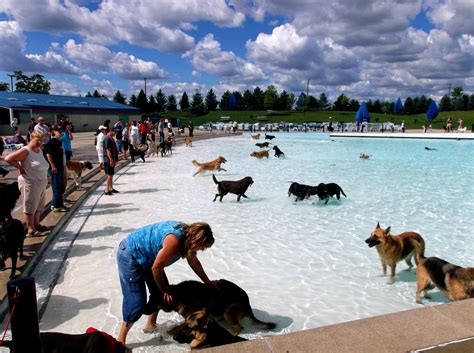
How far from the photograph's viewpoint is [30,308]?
1.90 meters

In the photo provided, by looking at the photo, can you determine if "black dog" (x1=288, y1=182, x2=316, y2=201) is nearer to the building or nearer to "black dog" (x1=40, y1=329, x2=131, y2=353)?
"black dog" (x1=40, y1=329, x2=131, y2=353)

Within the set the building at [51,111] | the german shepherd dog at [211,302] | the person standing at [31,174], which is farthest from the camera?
the building at [51,111]

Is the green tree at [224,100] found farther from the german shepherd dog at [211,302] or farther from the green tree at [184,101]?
the german shepherd dog at [211,302]

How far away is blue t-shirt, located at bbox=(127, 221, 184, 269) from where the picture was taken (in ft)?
10.5

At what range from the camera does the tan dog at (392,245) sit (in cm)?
492

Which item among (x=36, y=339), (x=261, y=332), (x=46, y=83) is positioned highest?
(x=46, y=83)

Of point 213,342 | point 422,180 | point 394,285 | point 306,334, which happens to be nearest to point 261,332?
point 213,342

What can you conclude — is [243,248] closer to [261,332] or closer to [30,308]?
[261,332]

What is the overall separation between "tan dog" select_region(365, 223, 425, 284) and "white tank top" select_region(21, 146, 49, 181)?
4.91 m

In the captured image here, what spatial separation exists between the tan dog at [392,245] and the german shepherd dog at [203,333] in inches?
99.2

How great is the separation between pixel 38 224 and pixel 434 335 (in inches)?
235

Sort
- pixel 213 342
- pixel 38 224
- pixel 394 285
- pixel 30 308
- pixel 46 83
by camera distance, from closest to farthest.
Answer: pixel 30 308, pixel 213 342, pixel 394 285, pixel 38 224, pixel 46 83

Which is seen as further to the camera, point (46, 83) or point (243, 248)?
point (46, 83)

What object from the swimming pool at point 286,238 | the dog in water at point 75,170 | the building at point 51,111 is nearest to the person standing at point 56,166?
the swimming pool at point 286,238
